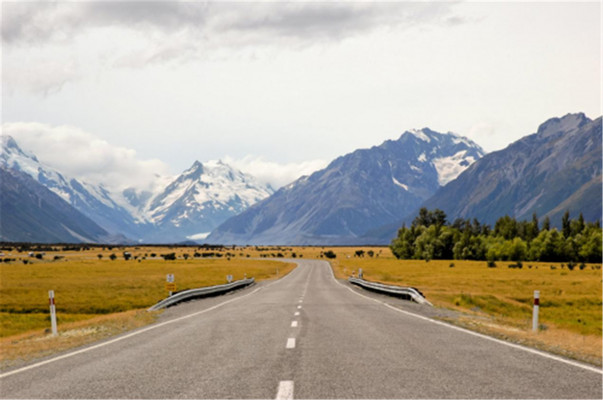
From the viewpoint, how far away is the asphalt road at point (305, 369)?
28.4 ft

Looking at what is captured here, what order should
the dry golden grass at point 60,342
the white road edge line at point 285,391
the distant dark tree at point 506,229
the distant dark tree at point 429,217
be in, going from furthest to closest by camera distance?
the distant dark tree at point 429,217 → the distant dark tree at point 506,229 → the dry golden grass at point 60,342 → the white road edge line at point 285,391

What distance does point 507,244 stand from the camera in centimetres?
13450

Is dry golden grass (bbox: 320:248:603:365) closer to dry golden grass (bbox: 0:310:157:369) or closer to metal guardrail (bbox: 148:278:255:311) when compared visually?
dry golden grass (bbox: 0:310:157:369)

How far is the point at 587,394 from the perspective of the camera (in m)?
8.51

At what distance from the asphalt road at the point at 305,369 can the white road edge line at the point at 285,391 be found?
15mm

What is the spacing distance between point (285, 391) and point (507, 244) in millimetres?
134689

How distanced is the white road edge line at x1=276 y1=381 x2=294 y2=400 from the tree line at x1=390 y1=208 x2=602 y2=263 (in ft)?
424

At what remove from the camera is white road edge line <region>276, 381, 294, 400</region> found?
808 cm

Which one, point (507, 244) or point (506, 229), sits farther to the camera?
point (506, 229)

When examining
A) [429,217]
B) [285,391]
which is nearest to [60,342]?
[285,391]

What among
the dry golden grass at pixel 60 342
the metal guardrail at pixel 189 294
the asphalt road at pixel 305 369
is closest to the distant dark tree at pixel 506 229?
the metal guardrail at pixel 189 294

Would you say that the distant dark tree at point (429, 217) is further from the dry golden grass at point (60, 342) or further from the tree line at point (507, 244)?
the dry golden grass at point (60, 342)

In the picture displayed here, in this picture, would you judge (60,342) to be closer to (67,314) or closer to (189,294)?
(189,294)

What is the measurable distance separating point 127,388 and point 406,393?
4.17 m
